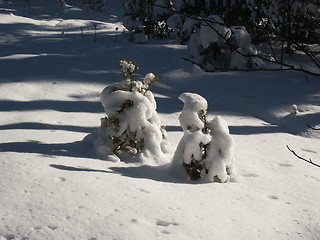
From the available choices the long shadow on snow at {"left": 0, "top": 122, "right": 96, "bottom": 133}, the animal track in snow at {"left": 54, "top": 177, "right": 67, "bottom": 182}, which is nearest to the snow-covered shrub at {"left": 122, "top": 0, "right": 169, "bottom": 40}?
the long shadow on snow at {"left": 0, "top": 122, "right": 96, "bottom": 133}

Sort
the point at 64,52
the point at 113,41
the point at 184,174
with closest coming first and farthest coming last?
the point at 184,174 → the point at 64,52 → the point at 113,41

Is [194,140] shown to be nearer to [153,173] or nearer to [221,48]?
[153,173]

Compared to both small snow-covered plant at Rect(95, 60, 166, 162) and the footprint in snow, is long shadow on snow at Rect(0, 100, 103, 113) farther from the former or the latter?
the footprint in snow

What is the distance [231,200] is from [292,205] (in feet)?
1.75

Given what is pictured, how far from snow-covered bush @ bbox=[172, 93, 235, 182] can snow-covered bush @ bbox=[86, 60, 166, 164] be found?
1.05 feet

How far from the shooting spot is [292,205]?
3473 millimetres

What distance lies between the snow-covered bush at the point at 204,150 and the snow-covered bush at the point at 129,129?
321 mm

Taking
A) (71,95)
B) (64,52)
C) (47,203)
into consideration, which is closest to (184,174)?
(47,203)

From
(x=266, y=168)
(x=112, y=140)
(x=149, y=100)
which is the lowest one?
(x=266, y=168)

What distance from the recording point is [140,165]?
3.95m

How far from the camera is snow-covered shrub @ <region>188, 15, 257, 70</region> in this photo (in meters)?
8.15

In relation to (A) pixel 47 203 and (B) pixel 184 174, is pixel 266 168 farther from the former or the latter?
(A) pixel 47 203

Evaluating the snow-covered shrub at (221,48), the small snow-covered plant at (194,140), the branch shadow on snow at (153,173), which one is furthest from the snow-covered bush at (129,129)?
the snow-covered shrub at (221,48)

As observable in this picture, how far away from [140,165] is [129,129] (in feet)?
1.27
